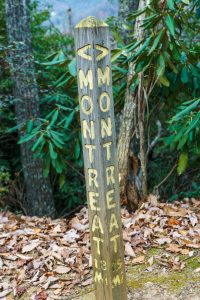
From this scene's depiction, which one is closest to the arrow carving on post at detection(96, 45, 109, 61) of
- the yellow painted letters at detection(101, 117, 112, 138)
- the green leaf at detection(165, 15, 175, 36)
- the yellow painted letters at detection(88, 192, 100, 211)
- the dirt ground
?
the yellow painted letters at detection(101, 117, 112, 138)

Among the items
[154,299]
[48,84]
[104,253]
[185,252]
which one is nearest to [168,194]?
[48,84]

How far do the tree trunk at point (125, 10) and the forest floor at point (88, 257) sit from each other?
255 centimetres

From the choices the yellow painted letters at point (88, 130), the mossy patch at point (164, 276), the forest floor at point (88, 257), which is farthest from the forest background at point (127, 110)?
the yellow painted letters at point (88, 130)

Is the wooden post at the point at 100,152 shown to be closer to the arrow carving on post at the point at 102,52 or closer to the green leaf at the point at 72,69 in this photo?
the arrow carving on post at the point at 102,52

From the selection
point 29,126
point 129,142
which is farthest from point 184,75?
point 29,126

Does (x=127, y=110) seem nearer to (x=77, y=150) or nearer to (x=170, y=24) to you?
(x=77, y=150)

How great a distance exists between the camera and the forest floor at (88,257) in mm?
2744

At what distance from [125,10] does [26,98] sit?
175 cm

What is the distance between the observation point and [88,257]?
306cm

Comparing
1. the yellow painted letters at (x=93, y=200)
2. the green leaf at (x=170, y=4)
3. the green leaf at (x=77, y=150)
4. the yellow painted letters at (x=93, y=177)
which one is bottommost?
the green leaf at (x=77, y=150)

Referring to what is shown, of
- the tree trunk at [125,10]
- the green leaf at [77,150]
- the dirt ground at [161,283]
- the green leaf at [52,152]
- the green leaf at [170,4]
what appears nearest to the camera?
the dirt ground at [161,283]

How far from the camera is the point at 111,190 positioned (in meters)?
2.03

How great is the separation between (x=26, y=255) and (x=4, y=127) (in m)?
2.61

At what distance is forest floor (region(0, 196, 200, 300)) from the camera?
2744mm
